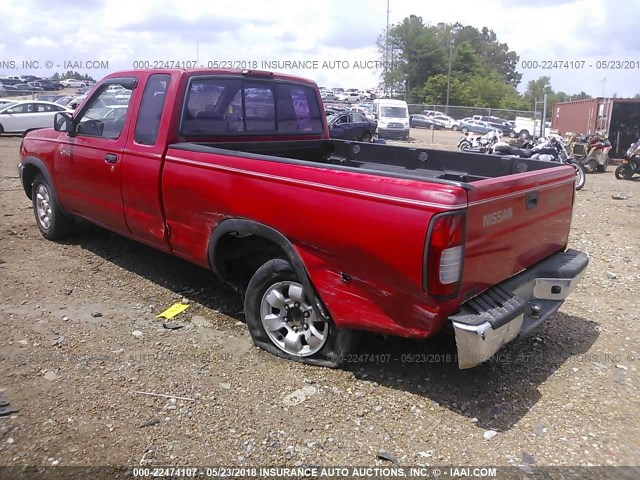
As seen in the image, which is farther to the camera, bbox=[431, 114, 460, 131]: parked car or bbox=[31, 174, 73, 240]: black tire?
bbox=[431, 114, 460, 131]: parked car

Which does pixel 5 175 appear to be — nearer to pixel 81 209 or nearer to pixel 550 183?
pixel 81 209

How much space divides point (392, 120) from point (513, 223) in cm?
2841

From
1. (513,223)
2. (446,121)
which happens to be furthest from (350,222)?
(446,121)

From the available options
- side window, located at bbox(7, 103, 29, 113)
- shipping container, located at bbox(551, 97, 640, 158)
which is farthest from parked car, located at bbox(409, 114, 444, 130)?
→ side window, located at bbox(7, 103, 29, 113)

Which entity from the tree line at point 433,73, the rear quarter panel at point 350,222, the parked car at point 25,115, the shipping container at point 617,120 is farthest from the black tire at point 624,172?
the tree line at point 433,73

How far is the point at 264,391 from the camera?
348 centimetres

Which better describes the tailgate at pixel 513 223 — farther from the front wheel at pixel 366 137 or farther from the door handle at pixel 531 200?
the front wheel at pixel 366 137

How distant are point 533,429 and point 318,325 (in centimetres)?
145

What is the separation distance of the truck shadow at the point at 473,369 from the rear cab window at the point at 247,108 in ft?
5.09

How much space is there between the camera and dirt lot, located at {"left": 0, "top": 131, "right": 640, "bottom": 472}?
294cm

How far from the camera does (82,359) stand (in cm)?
382

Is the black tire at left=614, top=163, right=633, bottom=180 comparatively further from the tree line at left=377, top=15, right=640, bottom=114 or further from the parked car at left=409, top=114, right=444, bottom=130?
the tree line at left=377, top=15, right=640, bottom=114

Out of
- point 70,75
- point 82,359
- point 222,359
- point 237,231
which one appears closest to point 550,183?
point 237,231

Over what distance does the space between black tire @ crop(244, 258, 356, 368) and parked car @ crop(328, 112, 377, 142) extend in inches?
688
